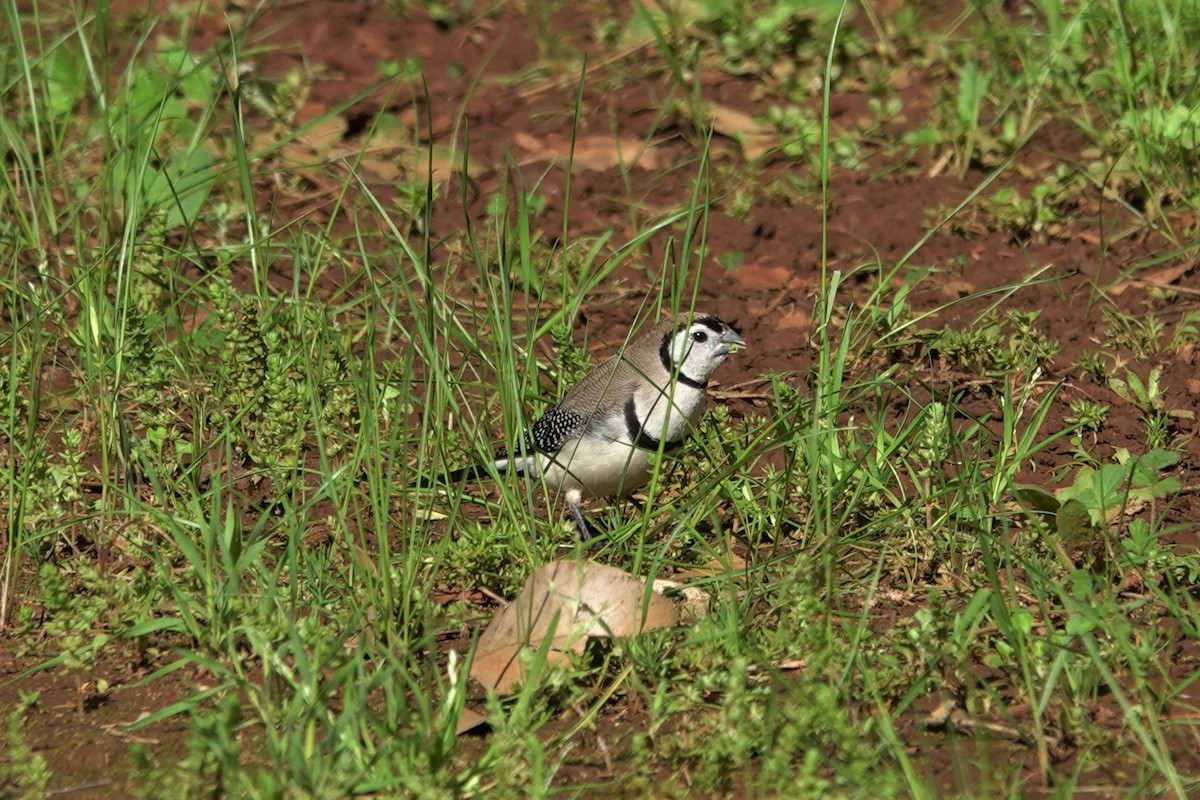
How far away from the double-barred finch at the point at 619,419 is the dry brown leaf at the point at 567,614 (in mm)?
1033

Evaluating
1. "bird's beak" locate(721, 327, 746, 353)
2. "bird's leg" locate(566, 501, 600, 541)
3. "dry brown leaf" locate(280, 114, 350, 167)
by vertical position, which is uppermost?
"bird's beak" locate(721, 327, 746, 353)

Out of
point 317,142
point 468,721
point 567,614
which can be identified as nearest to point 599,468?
point 567,614

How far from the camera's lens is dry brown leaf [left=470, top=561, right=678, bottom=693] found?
4102 mm

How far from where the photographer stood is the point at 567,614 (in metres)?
4.15

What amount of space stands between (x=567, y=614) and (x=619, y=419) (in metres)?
1.46

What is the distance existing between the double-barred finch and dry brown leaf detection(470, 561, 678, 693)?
103cm

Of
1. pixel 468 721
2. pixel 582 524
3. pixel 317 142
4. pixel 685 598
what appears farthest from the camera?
pixel 317 142

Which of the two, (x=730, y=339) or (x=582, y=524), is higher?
(x=730, y=339)

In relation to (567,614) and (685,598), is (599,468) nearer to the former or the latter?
(685,598)

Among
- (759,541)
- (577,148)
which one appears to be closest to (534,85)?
(577,148)

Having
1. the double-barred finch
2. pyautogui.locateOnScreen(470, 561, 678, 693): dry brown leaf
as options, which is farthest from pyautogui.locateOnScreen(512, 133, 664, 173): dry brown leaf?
pyautogui.locateOnScreen(470, 561, 678, 693): dry brown leaf

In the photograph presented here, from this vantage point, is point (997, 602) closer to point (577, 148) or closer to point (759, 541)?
point (759, 541)

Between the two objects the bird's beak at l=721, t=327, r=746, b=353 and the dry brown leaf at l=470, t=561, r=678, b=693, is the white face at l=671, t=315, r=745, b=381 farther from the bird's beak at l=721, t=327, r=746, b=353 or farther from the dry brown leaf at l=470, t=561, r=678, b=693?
the dry brown leaf at l=470, t=561, r=678, b=693

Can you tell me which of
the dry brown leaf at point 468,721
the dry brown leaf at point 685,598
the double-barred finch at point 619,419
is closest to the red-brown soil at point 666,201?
the double-barred finch at point 619,419
